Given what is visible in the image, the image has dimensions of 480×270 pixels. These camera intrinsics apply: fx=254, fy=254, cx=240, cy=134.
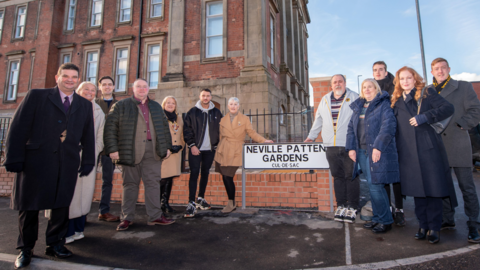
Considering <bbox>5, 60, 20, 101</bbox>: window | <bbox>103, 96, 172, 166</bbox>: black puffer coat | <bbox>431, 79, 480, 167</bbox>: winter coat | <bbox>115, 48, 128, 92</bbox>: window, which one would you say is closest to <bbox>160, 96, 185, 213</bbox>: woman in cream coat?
<bbox>103, 96, 172, 166</bbox>: black puffer coat

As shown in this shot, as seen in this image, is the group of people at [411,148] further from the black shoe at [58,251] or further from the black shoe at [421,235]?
the black shoe at [58,251]

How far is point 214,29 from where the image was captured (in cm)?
1221

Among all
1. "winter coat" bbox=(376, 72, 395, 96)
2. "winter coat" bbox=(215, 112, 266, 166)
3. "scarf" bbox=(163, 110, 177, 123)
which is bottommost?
"winter coat" bbox=(215, 112, 266, 166)

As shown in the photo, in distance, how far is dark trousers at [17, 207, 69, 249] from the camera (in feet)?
8.29

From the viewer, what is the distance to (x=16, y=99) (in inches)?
690

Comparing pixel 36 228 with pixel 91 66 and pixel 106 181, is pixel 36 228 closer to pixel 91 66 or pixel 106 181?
pixel 106 181

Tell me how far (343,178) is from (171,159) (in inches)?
109

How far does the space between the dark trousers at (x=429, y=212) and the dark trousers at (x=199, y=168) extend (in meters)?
2.97

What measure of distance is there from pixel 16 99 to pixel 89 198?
2004cm

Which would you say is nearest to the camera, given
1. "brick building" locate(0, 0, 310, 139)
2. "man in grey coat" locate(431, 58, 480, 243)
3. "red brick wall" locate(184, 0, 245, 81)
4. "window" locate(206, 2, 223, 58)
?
"man in grey coat" locate(431, 58, 480, 243)

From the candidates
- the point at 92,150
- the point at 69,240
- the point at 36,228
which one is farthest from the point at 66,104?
the point at 69,240

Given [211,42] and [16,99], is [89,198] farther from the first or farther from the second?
[16,99]

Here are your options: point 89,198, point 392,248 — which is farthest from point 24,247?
point 392,248

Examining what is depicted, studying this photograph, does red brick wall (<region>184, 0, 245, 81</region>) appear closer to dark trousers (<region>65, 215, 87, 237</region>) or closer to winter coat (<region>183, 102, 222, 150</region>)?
winter coat (<region>183, 102, 222, 150</region>)
